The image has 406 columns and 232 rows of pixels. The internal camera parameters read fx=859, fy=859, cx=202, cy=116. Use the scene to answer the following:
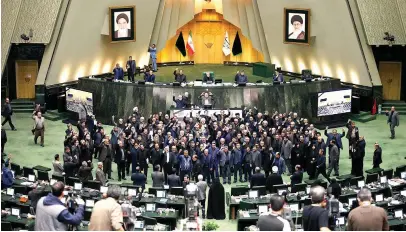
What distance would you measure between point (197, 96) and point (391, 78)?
9.96m

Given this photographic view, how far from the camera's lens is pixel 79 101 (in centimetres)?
3556

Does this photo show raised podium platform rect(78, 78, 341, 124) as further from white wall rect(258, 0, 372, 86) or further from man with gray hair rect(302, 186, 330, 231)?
man with gray hair rect(302, 186, 330, 231)

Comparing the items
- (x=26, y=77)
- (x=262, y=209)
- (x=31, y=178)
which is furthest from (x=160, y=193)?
(x=26, y=77)

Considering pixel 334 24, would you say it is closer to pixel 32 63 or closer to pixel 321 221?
pixel 32 63

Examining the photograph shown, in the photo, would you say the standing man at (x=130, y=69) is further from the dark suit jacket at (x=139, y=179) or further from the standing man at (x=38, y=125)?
the dark suit jacket at (x=139, y=179)

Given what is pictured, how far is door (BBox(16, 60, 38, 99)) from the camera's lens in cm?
3816

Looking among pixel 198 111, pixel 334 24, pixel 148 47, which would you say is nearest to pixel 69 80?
pixel 148 47

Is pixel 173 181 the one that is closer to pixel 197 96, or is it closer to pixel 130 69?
pixel 197 96

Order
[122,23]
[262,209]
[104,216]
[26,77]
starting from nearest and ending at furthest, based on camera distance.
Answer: [104,216] → [262,209] → [26,77] → [122,23]

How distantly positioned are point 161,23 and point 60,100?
24.2 ft

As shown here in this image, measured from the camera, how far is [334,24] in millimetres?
37750

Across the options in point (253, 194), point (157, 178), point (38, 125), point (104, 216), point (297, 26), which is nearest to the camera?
point (104, 216)

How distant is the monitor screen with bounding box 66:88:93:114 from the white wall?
33.3 ft

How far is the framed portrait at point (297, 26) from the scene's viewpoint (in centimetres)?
3875
